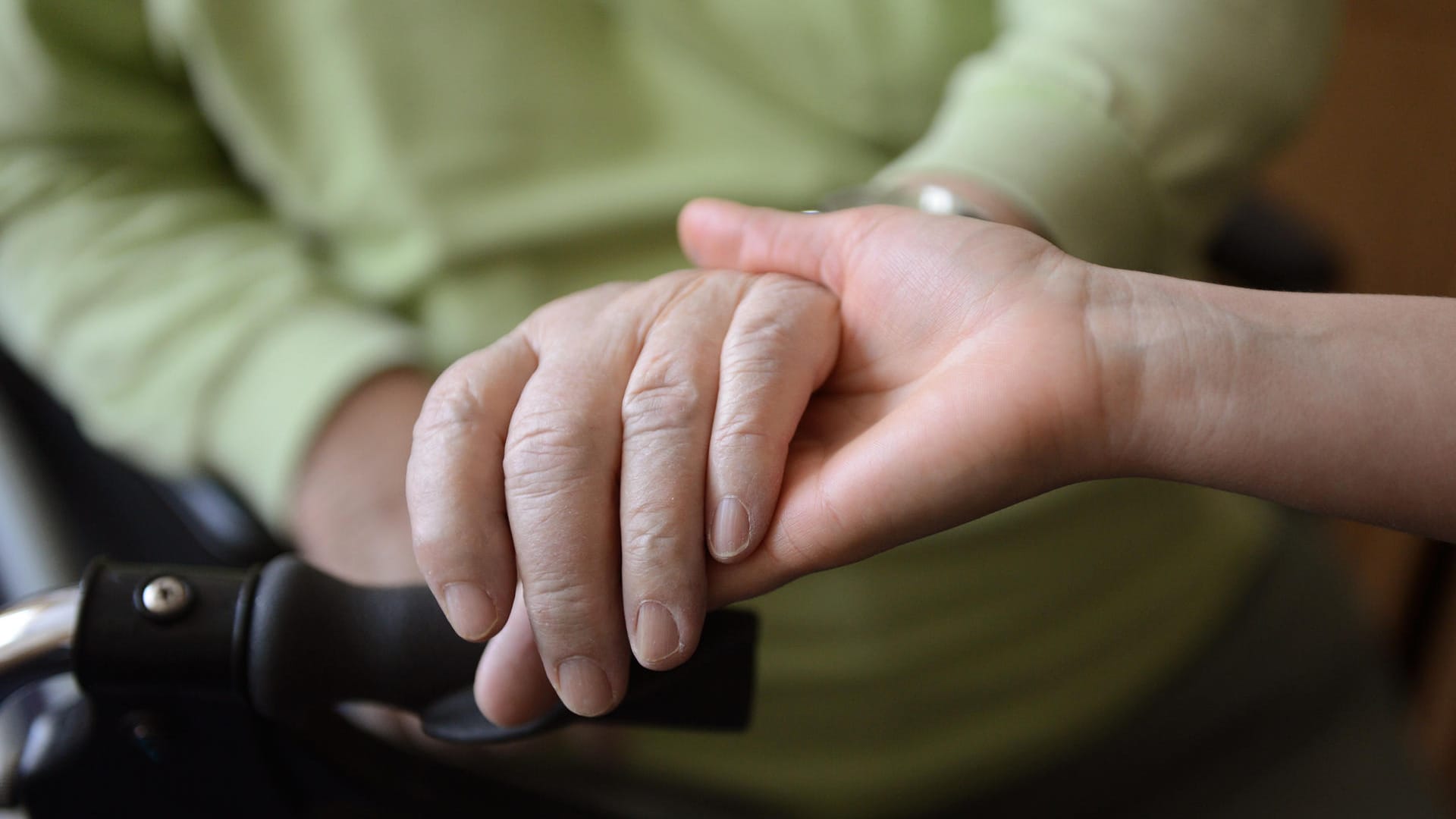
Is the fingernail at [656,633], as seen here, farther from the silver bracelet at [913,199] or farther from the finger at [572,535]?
the silver bracelet at [913,199]

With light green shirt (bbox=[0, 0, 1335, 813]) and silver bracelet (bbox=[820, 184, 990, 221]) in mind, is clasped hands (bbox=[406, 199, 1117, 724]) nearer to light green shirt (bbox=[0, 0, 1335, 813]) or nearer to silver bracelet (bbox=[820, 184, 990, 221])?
silver bracelet (bbox=[820, 184, 990, 221])

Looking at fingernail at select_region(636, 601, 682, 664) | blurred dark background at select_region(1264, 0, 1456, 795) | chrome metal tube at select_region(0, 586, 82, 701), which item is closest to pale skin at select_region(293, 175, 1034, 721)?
fingernail at select_region(636, 601, 682, 664)

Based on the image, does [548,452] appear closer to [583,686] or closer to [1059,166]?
[583,686]

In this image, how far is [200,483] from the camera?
531 millimetres

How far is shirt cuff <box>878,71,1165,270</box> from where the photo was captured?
1.48 feet

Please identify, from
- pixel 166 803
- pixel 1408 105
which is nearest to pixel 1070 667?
pixel 166 803

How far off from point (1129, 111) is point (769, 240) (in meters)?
0.22

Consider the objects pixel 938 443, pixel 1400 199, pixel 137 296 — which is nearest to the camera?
pixel 938 443

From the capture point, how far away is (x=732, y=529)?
0.98 feet

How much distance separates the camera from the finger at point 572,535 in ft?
0.99

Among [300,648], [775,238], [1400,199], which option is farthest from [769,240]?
[1400,199]

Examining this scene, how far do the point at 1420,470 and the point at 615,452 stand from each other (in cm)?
23

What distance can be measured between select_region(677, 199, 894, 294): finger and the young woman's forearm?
9 centimetres

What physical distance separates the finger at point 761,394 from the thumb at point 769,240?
0.4 inches
